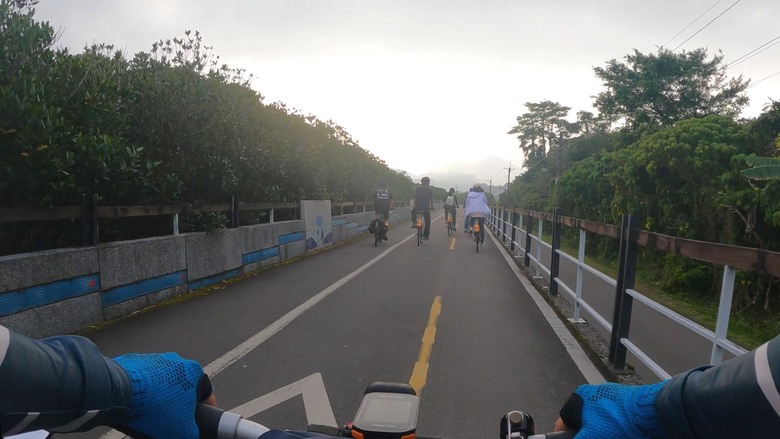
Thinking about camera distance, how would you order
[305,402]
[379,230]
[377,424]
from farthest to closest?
[379,230], [305,402], [377,424]

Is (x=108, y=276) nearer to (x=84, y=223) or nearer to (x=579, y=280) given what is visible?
(x=84, y=223)

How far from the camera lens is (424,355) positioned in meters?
5.48

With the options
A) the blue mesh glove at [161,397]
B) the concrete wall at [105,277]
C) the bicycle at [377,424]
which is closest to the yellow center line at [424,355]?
the bicycle at [377,424]

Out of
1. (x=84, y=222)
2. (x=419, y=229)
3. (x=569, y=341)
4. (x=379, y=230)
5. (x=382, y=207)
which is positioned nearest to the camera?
(x=569, y=341)

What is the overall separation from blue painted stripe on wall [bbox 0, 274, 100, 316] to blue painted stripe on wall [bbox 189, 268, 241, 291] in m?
2.46

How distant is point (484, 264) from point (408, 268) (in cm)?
219

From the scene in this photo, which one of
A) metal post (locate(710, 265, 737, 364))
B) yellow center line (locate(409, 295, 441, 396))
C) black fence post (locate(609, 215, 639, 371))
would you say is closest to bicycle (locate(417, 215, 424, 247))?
yellow center line (locate(409, 295, 441, 396))

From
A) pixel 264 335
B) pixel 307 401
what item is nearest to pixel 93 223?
pixel 264 335

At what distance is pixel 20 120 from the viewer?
5.97 metres

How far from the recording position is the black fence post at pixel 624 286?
4.67 meters

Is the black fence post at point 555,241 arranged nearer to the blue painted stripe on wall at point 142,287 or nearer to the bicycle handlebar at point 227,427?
the blue painted stripe on wall at point 142,287

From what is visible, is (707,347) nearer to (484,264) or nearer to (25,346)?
(484,264)

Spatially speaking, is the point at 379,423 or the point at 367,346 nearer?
the point at 379,423

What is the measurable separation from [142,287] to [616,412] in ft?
24.3
